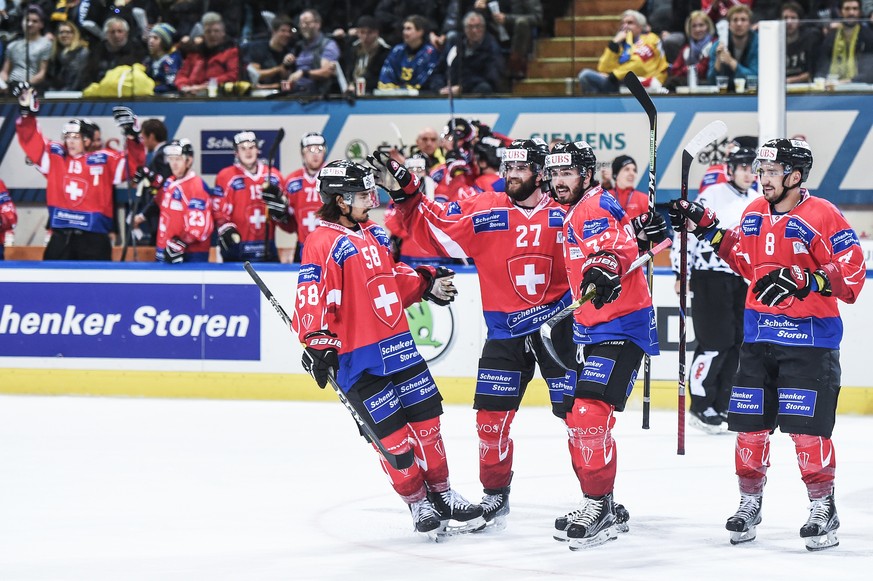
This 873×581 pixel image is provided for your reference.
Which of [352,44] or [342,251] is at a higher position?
[352,44]

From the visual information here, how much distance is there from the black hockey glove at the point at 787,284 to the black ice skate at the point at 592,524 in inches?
39.9

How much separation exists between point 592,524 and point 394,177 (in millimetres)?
1643

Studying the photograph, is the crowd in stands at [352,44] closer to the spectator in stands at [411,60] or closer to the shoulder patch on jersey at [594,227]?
the spectator in stands at [411,60]

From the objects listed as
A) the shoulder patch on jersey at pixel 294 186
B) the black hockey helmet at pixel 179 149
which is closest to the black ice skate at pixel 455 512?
the shoulder patch on jersey at pixel 294 186

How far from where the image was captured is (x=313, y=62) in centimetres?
1151

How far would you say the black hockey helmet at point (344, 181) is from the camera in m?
5.52

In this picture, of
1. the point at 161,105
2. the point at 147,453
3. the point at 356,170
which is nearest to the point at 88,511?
the point at 147,453

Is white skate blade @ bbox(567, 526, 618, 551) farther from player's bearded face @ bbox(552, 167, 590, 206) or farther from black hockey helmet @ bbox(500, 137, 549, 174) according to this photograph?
black hockey helmet @ bbox(500, 137, 549, 174)

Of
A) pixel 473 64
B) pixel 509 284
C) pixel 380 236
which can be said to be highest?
pixel 473 64

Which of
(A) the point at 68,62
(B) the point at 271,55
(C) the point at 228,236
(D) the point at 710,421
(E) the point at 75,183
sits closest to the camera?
(D) the point at 710,421

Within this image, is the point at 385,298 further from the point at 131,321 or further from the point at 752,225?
the point at 131,321

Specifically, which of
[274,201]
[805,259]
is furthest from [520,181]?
[274,201]

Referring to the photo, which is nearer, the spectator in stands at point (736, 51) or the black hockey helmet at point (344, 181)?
the black hockey helmet at point (344, 181)

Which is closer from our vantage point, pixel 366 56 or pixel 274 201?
pixel 274 201
